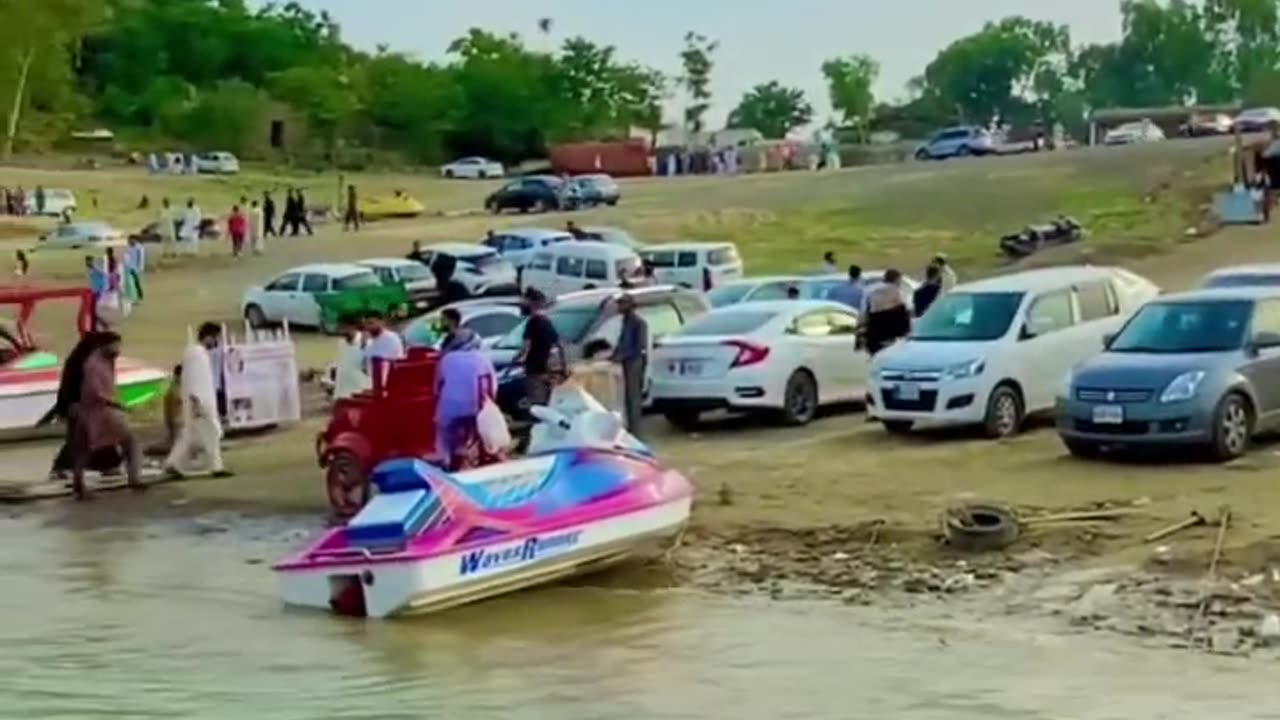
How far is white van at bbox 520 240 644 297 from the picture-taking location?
48.9 meters

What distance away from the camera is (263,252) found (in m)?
68.0

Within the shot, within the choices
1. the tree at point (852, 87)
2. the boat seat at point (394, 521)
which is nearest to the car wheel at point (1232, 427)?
the boat seat at point (394, 521)

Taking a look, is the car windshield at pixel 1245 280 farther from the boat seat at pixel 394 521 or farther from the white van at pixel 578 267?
the white van at pixel 578 267

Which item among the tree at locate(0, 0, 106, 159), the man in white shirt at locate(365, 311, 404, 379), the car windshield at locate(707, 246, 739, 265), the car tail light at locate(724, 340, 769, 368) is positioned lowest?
the car windshield at locate(707, 246, 739, 265)

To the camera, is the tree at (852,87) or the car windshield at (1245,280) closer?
the car windshield at (1245,280)

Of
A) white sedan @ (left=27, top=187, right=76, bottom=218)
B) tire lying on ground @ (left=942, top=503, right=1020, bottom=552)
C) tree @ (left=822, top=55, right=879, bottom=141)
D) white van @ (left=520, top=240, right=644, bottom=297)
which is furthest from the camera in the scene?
tree @ (left=822, top=55, right=879, bottom=141)

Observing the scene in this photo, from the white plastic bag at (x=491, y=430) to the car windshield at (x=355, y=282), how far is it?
98.6ft

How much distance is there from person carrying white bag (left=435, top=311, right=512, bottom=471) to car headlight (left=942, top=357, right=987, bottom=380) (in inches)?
207

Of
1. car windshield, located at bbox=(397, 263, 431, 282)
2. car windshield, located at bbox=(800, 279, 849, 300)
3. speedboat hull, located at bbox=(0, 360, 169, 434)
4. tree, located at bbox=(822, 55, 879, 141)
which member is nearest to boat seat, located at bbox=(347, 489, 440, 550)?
speedboat hull, located at bbox=(0, 360, 169, 434)

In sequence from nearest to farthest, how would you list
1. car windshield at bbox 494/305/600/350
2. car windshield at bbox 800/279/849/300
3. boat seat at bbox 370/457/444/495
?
boat seat at bbox 370/457/444/495, car windshield at bbox 494/305/600/350, car windshield at bbox 800/279/849/300

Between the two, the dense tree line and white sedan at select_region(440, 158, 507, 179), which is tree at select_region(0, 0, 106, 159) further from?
white sedan at select_region(440, 158, 507, 179)

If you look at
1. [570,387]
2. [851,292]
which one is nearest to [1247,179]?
[851,292]

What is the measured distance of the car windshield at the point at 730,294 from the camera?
114 feet

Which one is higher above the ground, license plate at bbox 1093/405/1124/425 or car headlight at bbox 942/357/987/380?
car headlight at bbox 942/357/987/380
